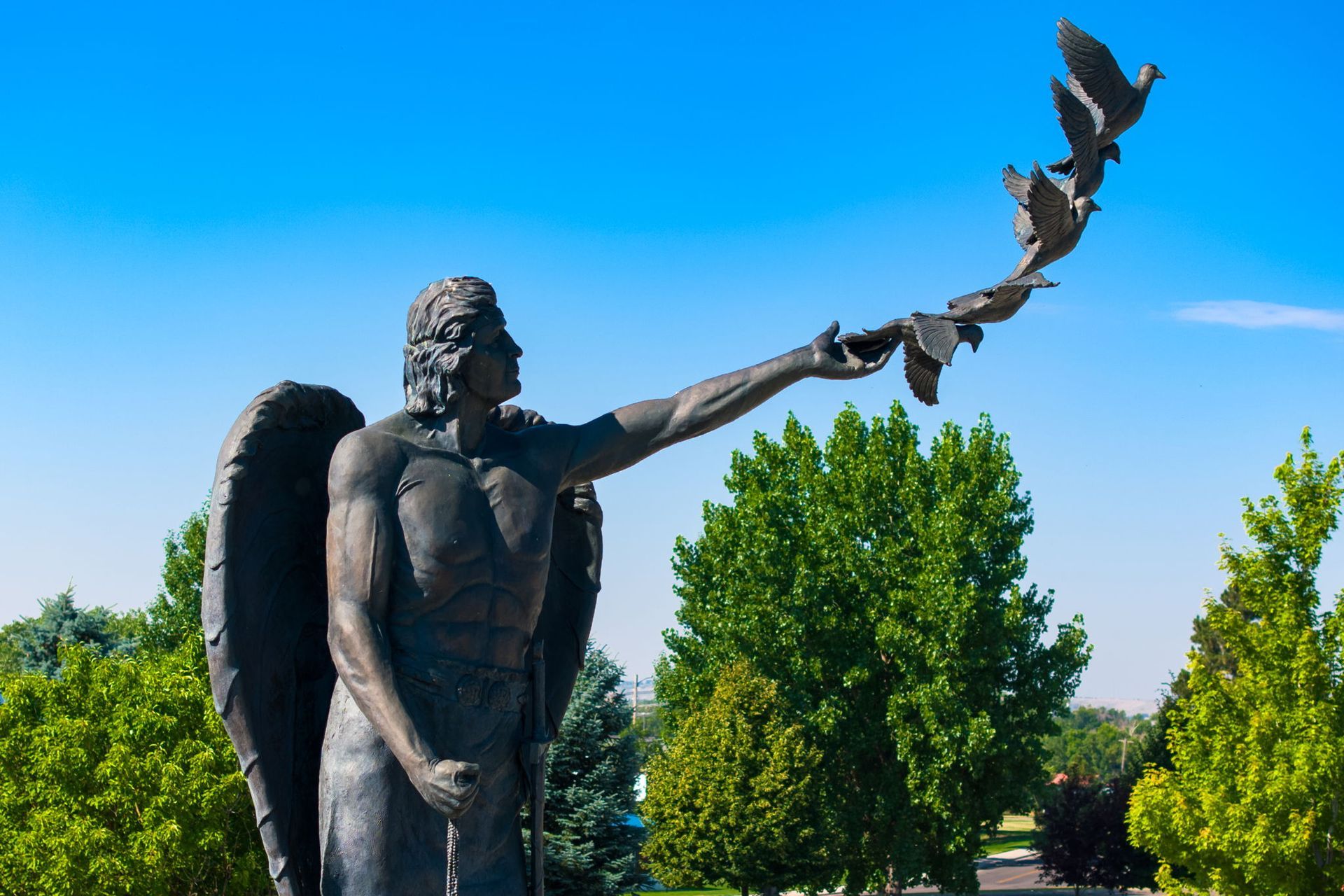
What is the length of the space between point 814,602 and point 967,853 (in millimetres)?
6805

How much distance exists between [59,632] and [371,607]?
37.8 meters

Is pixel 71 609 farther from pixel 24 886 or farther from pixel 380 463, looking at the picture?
pixel 380 463

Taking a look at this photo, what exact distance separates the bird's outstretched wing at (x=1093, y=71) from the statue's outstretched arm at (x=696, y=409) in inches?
45.7

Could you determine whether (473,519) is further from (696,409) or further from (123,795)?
(123,795)

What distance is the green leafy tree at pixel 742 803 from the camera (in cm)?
2891

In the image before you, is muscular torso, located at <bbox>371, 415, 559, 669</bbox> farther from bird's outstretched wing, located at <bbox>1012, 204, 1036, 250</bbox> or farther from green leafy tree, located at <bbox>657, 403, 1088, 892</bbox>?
green leafy tree, located at <bbox>657, 403, 1088, 892</bbox>

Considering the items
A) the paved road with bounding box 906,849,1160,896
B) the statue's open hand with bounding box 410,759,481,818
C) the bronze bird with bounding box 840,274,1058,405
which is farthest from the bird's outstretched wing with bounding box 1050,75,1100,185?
the paved road with bounding box 906,849,1160,896

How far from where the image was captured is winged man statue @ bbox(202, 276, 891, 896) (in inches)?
190

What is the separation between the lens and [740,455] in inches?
1389

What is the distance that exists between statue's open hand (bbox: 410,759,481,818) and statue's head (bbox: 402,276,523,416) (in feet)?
4.22

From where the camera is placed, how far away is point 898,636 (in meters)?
31.4

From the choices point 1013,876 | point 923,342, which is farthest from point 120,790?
point 1013,876

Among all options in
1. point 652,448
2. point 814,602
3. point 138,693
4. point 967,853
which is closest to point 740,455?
point 814,602

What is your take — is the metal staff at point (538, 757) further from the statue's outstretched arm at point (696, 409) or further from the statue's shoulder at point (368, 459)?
the statue's shoulder at point (368, 459)
